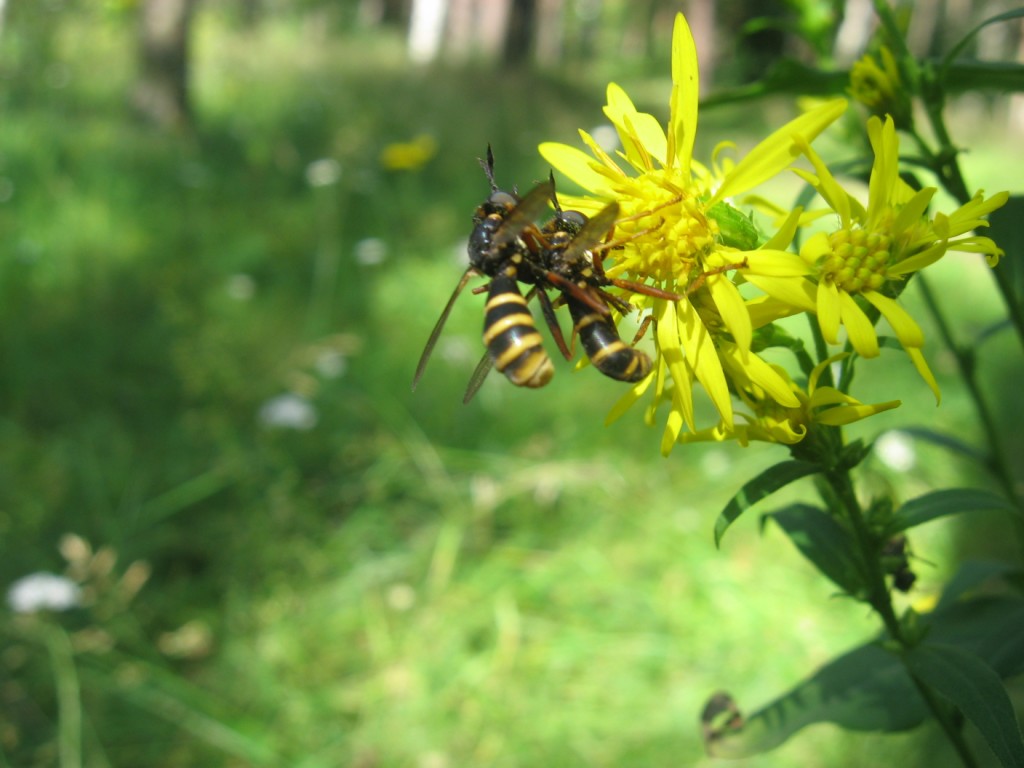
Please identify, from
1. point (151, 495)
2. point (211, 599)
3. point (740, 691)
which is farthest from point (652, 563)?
point (151, 495)

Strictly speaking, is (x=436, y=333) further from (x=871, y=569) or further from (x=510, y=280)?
(x=871, y=569)

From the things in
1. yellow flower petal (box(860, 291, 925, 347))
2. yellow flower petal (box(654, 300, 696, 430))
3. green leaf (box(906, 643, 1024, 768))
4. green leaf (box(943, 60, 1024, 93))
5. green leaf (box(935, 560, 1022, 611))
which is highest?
green leaf (box(943, 60, 1024, 93))

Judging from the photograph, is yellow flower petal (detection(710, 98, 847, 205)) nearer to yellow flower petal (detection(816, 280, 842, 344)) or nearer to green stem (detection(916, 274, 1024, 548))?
yellow flower petal (detection(816, 280, 842, 344))

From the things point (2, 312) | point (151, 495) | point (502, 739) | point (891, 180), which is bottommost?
point (502, 739)

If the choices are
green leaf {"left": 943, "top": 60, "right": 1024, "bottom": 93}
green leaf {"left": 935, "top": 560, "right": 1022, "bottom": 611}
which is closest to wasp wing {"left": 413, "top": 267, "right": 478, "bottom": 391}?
green leaf {"left": 943, "top": 60, "right": 1024, "bottom": 93}

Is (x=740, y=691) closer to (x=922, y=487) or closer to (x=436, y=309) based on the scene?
(x=922, y=487)
